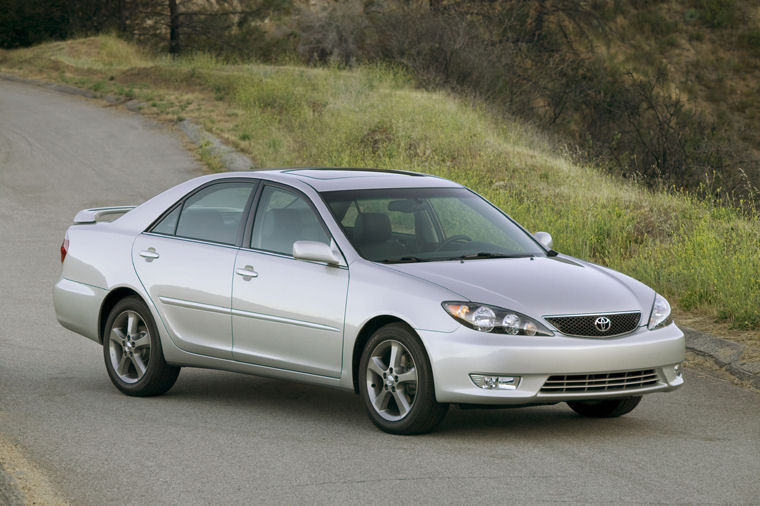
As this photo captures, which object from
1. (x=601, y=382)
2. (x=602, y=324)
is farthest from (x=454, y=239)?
(x=601, y=382)

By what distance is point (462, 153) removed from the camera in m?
20.3

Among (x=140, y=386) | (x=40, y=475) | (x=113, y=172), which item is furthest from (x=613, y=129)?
(x=40, y=475)

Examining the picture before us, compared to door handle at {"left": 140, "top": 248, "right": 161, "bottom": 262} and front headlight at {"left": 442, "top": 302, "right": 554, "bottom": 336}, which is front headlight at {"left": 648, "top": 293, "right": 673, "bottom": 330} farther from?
door handle at {"left": 140, "top": 248, "right": 161, "bottom": 262}

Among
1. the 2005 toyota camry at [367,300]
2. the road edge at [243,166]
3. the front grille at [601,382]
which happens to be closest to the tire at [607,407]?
the 2005 toyota camry at [367,300]

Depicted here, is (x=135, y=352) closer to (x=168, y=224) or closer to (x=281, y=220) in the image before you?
(x=168, y=224)

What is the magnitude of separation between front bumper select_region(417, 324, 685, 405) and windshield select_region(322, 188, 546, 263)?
94 cm

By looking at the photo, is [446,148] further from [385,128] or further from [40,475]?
[40,475]

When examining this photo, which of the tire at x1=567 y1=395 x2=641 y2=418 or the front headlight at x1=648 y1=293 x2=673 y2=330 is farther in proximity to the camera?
the tire at x1=567 y1=395 x2=641 y2=418

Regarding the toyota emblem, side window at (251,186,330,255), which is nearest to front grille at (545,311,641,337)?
the toyota emblem

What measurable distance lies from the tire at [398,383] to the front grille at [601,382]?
64cm

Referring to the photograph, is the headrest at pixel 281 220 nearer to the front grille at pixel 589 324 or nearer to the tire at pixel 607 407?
the front grille at pixel 589 324

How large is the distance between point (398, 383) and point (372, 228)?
116 centimetres

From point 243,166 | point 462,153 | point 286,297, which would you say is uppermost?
point 286,297

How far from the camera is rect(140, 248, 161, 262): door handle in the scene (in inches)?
340
